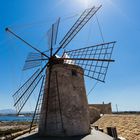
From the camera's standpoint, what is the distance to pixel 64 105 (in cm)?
1108

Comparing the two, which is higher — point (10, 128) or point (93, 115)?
point (93, 115)

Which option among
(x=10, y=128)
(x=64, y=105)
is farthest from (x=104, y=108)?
(x=64, y=105)

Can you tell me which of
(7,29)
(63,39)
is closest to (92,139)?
(63,39)

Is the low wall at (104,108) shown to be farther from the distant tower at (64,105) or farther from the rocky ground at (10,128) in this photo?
the distant tower at (64,105)

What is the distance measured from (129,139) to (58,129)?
235 inches

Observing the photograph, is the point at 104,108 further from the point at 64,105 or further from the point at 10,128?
the point at 64,105

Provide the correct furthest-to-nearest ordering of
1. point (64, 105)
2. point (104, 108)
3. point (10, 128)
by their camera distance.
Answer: point (10, 128) < point (104, 108) < point (64, 105)

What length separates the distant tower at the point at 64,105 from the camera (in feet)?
35.6

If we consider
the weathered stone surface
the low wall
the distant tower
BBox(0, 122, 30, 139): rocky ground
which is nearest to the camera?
the distant tower

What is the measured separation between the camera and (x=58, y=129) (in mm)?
10719

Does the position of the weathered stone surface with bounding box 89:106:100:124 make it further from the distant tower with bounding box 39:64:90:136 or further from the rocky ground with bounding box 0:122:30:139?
the distant tower with bounding box 39:64:90:136

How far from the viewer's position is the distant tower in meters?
10.8

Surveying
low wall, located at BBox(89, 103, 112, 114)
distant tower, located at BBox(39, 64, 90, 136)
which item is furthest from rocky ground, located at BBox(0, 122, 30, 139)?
low wall, located at BBox(89, 103, 112, 114)

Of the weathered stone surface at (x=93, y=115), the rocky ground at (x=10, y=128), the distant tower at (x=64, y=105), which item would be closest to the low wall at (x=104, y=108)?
the weathered stone surface at (x=93, y=115)
